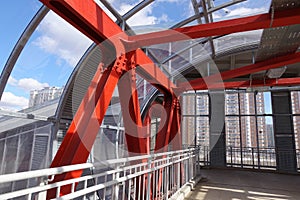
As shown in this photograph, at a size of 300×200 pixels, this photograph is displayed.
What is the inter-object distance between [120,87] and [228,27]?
1.77 metres

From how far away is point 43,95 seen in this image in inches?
166

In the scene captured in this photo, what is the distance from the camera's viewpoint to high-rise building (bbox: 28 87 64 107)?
12.9 ft

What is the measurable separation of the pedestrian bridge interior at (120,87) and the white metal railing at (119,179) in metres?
0.01

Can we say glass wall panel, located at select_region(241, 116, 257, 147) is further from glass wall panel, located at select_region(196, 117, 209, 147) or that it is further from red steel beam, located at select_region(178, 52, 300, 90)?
red steel beam, located at select_region(178, 52, 300, 90)

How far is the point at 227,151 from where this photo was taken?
9.84 meters

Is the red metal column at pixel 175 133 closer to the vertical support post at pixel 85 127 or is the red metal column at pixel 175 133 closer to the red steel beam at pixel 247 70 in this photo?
the red steel beam at pixel 247 70

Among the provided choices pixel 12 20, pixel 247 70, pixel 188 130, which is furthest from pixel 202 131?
pixel 12 20

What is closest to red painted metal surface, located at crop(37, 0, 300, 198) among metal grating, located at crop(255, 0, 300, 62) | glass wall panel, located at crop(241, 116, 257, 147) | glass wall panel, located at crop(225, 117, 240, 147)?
metal grating, located at crop(255, 0, 300, 62)

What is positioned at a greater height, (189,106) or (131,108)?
(189,106)

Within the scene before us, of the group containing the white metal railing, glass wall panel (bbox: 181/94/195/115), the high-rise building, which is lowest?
the white metal railing

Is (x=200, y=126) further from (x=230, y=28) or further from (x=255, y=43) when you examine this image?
(x=230, y=28)

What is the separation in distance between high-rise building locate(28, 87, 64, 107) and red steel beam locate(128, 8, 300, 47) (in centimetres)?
226

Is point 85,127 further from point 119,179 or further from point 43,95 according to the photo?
point 43,95

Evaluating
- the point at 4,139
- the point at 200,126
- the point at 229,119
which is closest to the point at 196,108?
the point at 200,126
